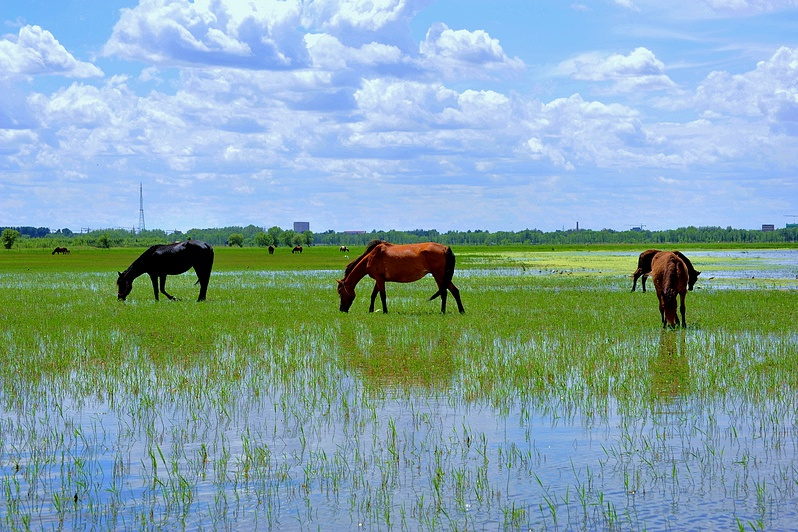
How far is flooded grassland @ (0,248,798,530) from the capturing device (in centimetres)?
704

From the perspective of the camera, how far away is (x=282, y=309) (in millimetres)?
24516

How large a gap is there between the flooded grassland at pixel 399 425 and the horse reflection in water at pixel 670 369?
7cm

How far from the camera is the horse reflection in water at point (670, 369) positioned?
11781 mm

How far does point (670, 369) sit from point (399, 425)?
570 centimetres

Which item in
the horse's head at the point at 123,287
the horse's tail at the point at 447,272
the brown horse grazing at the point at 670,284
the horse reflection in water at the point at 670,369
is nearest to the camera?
the horse reflection in water at the point at 670,369

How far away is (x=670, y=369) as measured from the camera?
1358 centimetres

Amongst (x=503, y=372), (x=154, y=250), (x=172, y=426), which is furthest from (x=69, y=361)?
(x=154, y=250)

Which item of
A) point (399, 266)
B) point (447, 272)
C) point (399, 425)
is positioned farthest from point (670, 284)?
point (399, 425)

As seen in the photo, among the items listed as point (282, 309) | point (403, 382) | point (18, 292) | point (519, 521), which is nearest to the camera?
point (519, 521)

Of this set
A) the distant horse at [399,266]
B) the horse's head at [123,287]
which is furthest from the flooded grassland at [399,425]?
the horse's head at [123,287]

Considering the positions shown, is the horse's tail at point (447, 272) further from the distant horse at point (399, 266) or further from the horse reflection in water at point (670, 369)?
the horse reflection in water at point (670, 369)

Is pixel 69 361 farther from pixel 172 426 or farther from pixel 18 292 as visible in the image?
pixel 18 292

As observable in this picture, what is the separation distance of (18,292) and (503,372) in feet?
84.3

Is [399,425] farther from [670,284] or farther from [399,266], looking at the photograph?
[399,266]
